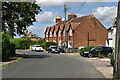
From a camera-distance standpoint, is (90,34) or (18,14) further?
(90,34)

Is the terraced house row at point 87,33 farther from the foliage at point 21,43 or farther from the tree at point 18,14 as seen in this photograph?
the tree at point 18,14

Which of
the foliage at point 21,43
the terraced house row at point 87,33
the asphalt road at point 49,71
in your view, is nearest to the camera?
the asphalt road at point 49,71

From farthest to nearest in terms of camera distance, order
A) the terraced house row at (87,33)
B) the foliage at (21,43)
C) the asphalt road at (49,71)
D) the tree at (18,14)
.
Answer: the foliage at (21,43) → the terraced house row at (87,33) → the tree at (18,14) → the asphalt road at (49,71)

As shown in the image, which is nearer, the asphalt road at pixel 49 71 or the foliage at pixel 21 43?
the asphalt road at pixel 49 71

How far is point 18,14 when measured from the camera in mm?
28938

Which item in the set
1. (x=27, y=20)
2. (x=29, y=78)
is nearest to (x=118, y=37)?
(x=29, y=78)

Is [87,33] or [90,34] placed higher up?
[87,33]

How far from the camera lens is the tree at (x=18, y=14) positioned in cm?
2756

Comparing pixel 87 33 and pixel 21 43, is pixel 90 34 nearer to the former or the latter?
pixel 87 33

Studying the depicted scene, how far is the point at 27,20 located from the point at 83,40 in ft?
102

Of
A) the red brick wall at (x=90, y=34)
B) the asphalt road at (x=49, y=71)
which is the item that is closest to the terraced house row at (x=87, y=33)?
the red brick wall at (x=90, y=34)

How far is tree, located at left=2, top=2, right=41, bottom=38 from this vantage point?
90.4ft

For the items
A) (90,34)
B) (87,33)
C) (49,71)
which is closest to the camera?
(49,71)

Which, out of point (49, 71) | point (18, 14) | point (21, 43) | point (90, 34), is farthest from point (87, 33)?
point (49, 71)
